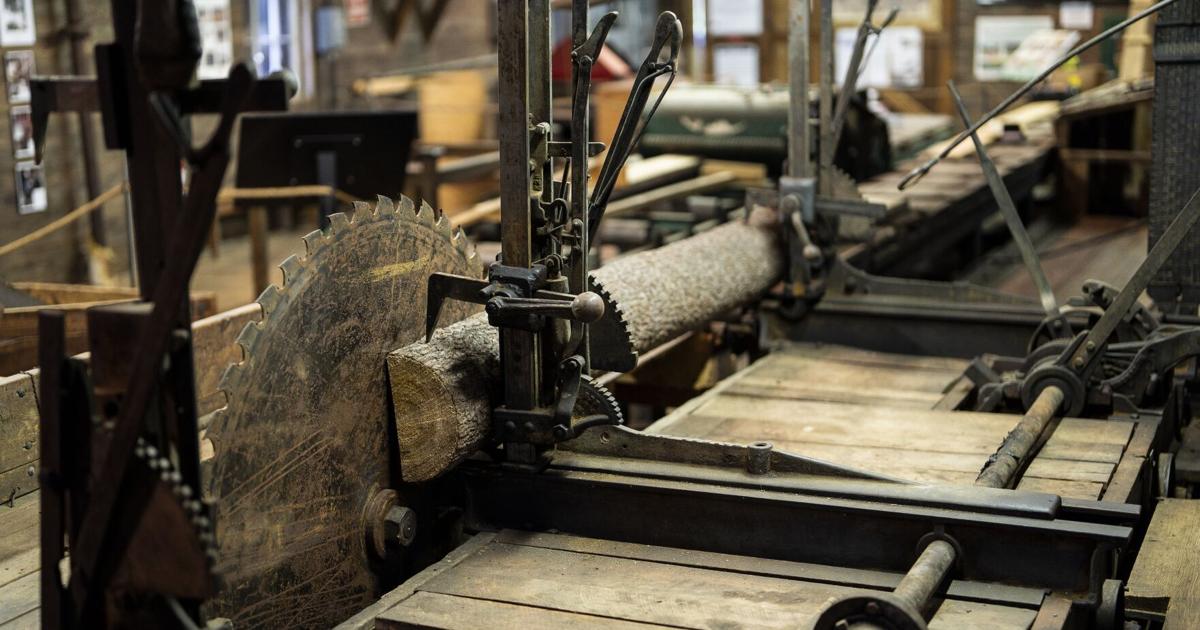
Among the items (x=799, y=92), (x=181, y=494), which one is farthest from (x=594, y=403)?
(x=799, y=92)

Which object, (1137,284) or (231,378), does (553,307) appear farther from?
(1137,284)

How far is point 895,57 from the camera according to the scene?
450 inches

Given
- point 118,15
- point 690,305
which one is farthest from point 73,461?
point 690,305

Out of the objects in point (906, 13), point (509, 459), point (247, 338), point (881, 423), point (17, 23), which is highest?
point (906, 13)

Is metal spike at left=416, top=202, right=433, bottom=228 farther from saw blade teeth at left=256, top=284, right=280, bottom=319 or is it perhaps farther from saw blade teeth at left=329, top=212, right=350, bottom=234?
saw blade teeth at left=256, top=284, right=280, bottom=319

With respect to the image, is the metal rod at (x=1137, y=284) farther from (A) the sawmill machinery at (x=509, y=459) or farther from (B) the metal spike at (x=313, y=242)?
(B) the metal spike at (x=313, y=242)

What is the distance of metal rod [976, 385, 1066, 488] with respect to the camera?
285cm

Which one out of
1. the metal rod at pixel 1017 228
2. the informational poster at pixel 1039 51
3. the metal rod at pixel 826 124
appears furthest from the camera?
the informational poster at pixel 1039 51

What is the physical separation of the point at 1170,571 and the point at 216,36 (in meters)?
8.01

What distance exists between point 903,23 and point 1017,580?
9.37m

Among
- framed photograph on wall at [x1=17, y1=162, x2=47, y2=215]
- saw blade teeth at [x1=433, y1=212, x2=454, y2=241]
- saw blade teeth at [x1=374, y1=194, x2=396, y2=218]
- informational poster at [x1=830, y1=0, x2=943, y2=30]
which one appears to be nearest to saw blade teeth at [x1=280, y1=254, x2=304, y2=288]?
saw blade teeth at [x1=374, y1=194, x2=396, y2=218]

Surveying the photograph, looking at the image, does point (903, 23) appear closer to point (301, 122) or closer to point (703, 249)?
point (301, 122)

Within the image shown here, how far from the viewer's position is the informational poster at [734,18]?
11.9m

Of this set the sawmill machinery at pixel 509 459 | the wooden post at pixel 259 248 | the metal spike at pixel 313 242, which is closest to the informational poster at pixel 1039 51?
the wooden post at pixel 259 248
